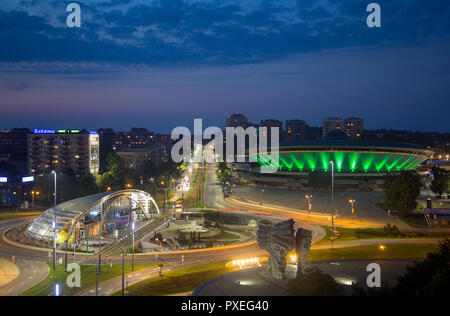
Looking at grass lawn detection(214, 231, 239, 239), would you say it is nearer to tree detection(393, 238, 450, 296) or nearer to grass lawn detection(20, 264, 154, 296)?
grass lawn detection(20, 264, 154, 296)

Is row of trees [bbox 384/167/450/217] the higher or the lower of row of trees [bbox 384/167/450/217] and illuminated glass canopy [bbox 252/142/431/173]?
the lower

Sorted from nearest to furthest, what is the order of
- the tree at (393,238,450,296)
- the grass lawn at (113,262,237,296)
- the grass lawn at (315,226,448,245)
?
the tree at (393,238,450,296)
the grass lawn at (113,262,237,296)
the grass lawn at (315,226,448,245)

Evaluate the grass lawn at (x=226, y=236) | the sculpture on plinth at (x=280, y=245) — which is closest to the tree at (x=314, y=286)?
the sculpture on plinth at (x=280, y=245)

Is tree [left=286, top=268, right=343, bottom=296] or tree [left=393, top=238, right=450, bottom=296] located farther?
tree [left=393, top=238, right=450, bottom=296]

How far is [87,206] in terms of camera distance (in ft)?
152

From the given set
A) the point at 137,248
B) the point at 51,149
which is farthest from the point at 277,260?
the point at 51,149

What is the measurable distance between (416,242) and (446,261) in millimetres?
21612

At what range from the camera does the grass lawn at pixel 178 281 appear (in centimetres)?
2808

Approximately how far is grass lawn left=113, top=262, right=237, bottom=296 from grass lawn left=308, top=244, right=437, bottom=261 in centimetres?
969

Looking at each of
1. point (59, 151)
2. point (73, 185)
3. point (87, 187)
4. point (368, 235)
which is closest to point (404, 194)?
point (368, 235)

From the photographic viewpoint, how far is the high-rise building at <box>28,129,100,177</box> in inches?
4141

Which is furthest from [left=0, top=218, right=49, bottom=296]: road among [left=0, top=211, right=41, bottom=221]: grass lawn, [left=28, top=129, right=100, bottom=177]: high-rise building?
[left=28, top=129, right=100, bottom=177]: high-rise building

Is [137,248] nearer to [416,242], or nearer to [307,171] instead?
[416,242]

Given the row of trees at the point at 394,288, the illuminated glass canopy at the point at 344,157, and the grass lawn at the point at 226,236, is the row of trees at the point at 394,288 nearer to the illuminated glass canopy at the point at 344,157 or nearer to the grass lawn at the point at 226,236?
the grass lawn at the point at 226,236
